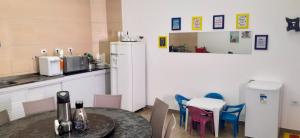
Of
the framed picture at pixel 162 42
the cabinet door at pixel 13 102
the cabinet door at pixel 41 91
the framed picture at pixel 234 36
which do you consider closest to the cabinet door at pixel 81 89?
the cabinet door at pixel 41 91

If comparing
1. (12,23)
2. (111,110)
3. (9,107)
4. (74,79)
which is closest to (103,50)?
(74,79)

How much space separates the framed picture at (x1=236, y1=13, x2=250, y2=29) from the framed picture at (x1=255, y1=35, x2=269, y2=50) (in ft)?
0.85

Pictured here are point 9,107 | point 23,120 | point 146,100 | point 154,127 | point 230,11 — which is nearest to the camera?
point 23,120

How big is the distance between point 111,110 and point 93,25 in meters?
3.17

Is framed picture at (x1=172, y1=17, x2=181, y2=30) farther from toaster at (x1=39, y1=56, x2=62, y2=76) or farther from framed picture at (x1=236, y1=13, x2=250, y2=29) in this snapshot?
toaster at (x1=39, y1=56, x2=62, y2=76)

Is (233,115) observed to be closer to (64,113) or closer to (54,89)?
(64,113)

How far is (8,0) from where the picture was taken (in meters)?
3.88

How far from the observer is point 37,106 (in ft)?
9.87

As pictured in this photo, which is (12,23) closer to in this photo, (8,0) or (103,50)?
(8,0)

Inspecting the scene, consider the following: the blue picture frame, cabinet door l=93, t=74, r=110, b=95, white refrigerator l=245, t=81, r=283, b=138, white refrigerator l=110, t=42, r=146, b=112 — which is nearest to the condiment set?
white refrigerator l=245, t=81, r=283, b=138

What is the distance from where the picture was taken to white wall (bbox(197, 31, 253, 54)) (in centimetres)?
410

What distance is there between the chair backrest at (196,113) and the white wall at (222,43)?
1.16 m

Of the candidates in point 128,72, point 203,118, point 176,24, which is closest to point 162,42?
point 176,24

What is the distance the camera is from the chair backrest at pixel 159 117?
2.61 meters
